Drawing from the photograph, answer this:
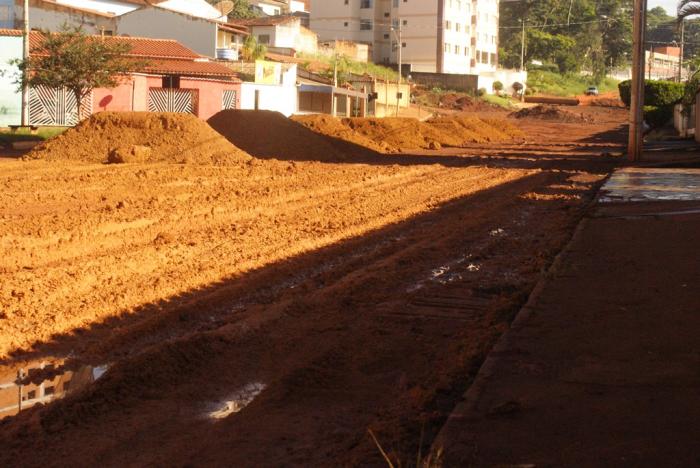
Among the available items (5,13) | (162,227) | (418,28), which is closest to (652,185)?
(162,227)

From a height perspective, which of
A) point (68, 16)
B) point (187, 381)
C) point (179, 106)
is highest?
point (68, 16)

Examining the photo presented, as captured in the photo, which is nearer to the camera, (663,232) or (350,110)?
(663,232)

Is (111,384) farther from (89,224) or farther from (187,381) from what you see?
(89,224)

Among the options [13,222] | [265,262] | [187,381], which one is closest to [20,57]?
[13,222]

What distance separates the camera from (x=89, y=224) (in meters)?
14.2

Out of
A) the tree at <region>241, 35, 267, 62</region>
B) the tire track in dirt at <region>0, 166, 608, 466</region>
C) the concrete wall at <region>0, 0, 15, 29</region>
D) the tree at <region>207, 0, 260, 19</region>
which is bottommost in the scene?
the tire track in dirt at <region>0, 166, 608, 466</region>

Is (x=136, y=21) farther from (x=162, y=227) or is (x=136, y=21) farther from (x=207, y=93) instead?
(x=162, y=227)

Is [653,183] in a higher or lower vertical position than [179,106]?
lower

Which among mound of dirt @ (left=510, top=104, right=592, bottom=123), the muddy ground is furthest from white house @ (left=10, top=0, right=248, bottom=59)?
the muddy ground

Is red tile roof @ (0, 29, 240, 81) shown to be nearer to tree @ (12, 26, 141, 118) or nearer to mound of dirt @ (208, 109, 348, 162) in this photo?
tree @ (12, 26, 141, 118)

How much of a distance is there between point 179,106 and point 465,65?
61324 millimetres

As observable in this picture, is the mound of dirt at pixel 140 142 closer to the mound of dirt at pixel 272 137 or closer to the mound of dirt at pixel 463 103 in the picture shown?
the mound of dirt at pixel 272 137

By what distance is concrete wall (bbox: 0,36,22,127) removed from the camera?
36250 millimetres

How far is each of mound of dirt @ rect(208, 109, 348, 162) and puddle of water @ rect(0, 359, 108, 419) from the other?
2328 centimetres
